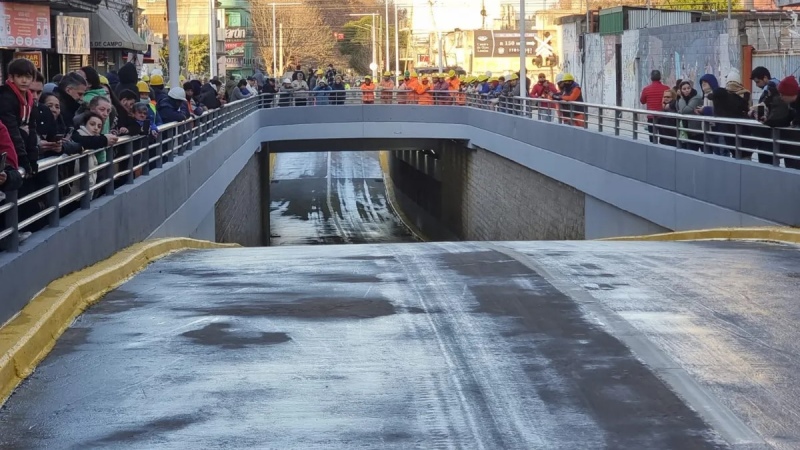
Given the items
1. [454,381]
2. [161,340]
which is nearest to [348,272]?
[161,340]

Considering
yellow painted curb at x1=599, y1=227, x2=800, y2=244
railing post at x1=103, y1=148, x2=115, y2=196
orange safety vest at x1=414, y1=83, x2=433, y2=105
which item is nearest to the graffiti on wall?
orange safety vest at x1=414, y1=83, x2=433, y2=105

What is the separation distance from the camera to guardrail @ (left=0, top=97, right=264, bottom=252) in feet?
30.8

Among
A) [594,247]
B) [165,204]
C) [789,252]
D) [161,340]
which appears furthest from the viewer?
[165,204]

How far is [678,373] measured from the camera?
7797 millimetres

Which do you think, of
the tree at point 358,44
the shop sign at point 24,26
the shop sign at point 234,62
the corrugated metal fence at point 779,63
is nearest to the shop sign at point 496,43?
the shop sign at point 234,62

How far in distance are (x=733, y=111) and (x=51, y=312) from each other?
11500 millimetres

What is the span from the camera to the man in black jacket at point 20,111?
9.78m

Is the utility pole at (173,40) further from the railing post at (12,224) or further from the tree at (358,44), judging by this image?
the tree at (358,44)

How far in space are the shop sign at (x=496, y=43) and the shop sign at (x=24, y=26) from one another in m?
80.2

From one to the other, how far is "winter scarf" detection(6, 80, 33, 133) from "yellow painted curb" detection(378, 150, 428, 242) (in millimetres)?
39498

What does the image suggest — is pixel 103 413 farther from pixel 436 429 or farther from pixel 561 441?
pixel 561 441

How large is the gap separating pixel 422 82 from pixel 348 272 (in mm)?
35847

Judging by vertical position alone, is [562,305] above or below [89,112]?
below

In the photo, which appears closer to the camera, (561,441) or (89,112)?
(561,441)
